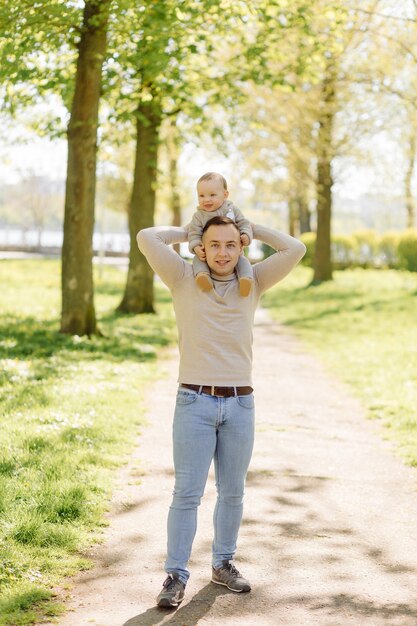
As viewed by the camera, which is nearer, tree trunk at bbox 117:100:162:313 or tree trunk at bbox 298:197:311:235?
tree trunk at bbox 117:100:162:313

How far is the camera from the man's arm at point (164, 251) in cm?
447

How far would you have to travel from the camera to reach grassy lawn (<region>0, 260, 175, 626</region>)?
4.67m

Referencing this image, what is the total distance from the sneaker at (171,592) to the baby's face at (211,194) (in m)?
1.89

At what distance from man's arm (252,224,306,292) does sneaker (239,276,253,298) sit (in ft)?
0.80

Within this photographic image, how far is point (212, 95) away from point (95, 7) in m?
4.61

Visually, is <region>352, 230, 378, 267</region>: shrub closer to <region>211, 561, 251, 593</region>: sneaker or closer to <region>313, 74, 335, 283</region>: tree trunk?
<region>313, 74, 335, 283</region>: tree trunk

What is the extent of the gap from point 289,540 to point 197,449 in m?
1.36

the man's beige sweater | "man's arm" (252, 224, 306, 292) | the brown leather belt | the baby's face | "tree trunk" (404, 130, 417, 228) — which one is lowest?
the brown leather belt

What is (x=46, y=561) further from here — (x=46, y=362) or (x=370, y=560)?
(x=46, y=362)

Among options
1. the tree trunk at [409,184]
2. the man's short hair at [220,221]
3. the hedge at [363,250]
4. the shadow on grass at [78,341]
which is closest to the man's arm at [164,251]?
the man's short hair at [220,221]

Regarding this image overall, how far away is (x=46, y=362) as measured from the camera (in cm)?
1157

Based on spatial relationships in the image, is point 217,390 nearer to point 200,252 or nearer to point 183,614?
point 200,252

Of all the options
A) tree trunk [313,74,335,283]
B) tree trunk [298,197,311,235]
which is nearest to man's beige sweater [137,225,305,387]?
tree trunk [313,74,335,283]

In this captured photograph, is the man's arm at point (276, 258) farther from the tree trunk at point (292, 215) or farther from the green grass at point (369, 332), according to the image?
the tree trunk at point (292, 215)
